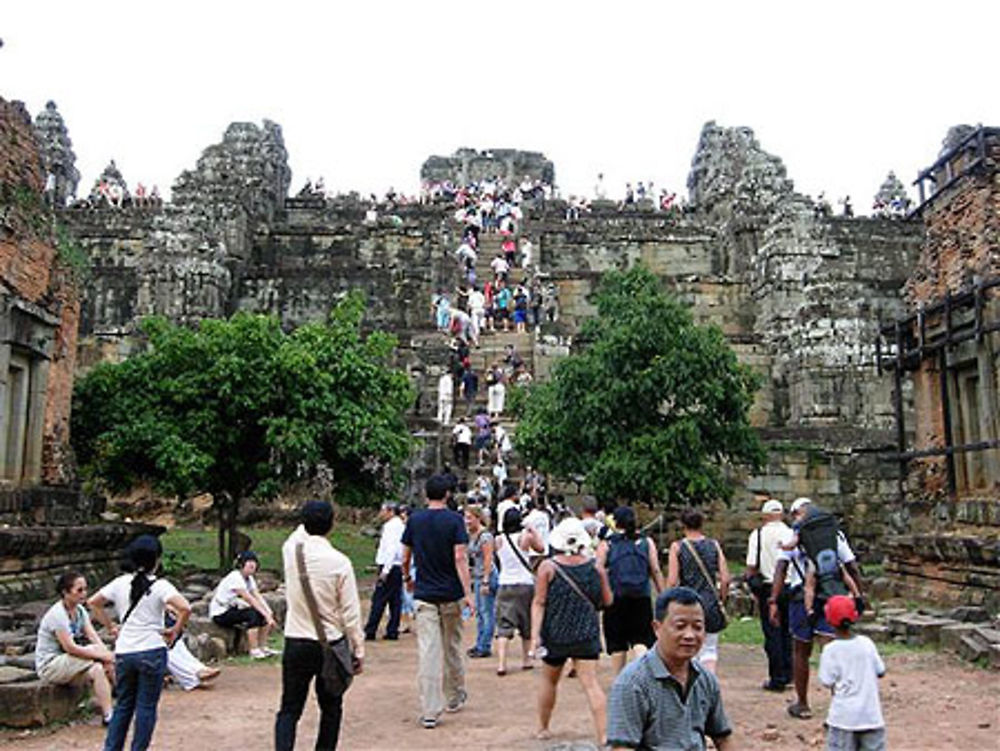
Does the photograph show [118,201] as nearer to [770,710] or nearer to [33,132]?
[33,132]

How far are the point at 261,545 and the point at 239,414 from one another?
493cm

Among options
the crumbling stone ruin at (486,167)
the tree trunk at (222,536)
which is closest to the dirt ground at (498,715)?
the tree trunk at (222,536)

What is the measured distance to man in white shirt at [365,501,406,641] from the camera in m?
11.0

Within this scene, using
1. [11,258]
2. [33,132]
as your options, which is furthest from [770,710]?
[33,132]

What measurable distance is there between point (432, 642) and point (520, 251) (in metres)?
23.1

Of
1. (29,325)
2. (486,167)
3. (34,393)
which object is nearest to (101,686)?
(29,325)

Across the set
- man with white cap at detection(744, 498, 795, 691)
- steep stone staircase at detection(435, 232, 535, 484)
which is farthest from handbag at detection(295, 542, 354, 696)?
steep stone staircase at detection(435, 232, 535, 484)

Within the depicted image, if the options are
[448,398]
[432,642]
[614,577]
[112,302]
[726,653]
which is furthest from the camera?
[112,302]

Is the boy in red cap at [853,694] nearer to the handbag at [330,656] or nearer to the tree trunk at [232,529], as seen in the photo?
the handbag at [330,656]

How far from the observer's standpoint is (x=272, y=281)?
89.4ft

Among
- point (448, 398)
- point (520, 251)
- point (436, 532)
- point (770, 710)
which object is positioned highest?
point (520, 251)

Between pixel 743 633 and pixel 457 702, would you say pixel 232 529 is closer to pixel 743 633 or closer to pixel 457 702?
pixel 743 633

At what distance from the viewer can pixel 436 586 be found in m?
7.18

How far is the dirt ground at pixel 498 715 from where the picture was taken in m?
6.68
